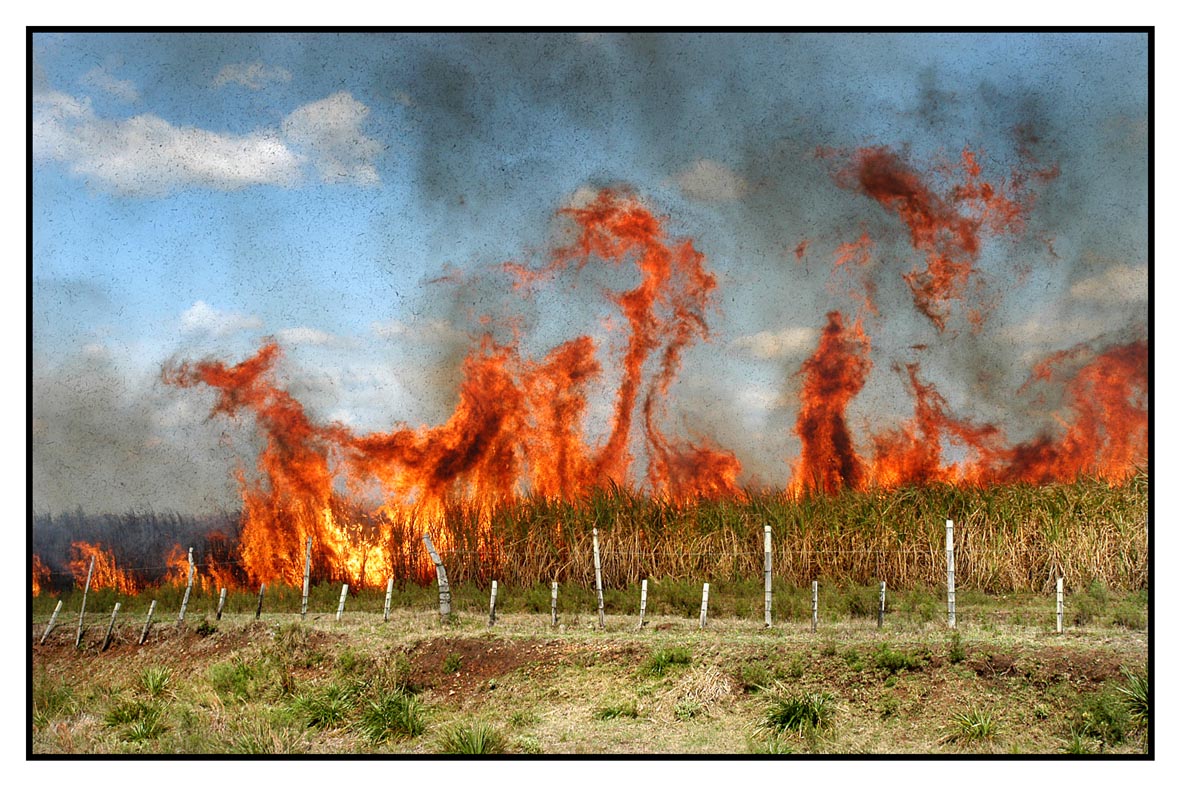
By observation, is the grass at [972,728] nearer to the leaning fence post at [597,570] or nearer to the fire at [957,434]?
the fire at [957,434]

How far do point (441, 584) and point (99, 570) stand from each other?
256 cm

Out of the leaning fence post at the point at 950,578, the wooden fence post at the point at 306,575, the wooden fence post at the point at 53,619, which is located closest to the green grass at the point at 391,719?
the wooden fence post at the point at 306,575

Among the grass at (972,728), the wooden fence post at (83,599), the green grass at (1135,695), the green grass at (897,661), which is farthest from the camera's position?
the wooden fence post at (83,599)

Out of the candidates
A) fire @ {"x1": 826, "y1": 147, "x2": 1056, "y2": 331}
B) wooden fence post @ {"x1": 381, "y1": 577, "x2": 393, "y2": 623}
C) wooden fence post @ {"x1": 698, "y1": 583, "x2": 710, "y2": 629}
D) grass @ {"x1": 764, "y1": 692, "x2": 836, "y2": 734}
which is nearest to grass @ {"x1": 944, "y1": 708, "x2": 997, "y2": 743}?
grass @ {"x1": 764, "y1": 692, "x2": 836, "y2": 734}

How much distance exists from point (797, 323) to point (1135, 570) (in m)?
3.12

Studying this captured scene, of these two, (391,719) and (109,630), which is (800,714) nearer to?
(391,719)

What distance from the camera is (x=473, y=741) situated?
6.53 metres

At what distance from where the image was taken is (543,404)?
7.95 m

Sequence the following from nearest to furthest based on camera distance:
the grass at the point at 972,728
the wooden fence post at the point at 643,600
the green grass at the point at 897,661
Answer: the grass at the point at 972,728
the green grass at the point at 897,661
the wooden fence post at the point at 643,600

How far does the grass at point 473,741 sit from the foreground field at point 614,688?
0.01m

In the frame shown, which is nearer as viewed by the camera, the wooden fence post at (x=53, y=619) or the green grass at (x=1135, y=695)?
the green grass at (x=1135, y=695)

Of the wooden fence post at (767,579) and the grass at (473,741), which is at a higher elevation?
the wooden fence post at (767,579)

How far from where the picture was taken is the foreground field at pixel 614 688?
6.59 meters

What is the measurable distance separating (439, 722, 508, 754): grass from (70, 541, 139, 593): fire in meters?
2.93
